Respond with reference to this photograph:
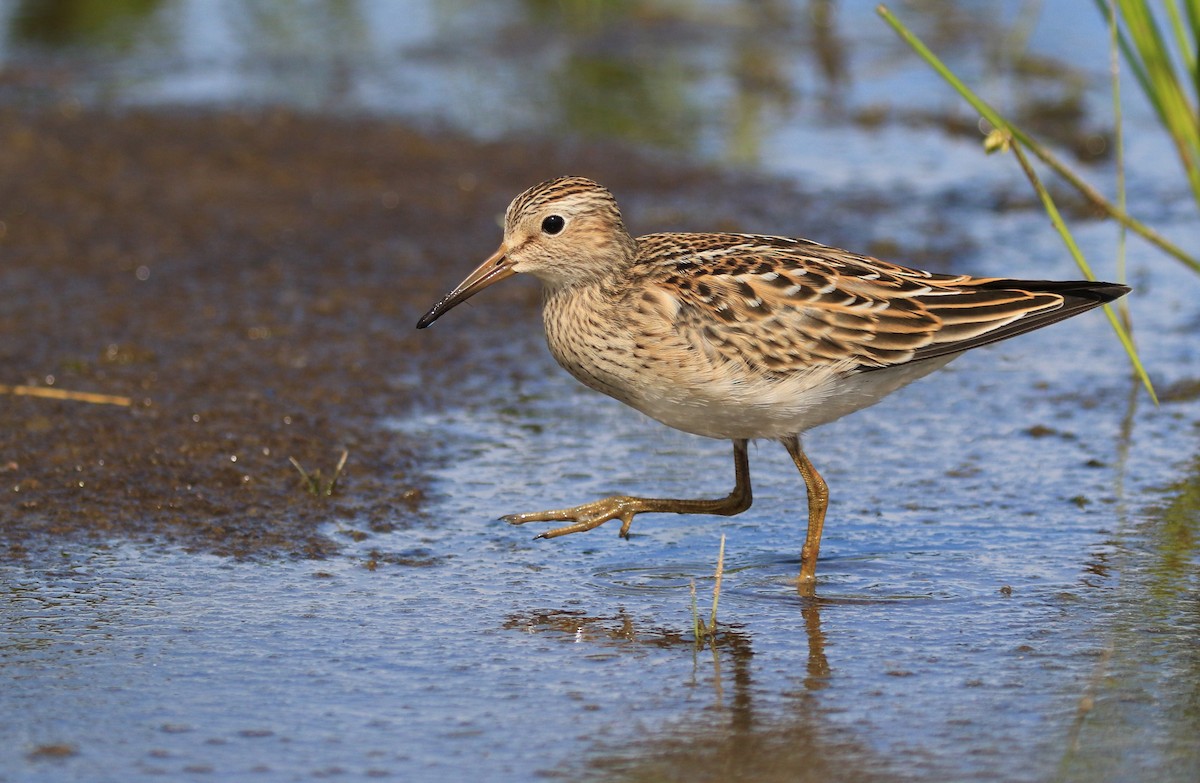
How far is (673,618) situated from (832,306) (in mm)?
1344

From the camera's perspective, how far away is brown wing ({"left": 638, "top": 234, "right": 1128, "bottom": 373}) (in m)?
6.07

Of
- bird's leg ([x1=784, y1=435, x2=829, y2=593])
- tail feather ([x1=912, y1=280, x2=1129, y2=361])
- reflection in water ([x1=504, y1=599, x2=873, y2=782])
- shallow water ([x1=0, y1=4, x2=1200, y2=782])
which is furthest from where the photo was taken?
tail feather ([x1=912, y1=280, x2=1129, y2=361])

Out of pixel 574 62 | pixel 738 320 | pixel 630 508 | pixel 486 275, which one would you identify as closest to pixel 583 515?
pixel 630 508

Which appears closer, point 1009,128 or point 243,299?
point 1009,128

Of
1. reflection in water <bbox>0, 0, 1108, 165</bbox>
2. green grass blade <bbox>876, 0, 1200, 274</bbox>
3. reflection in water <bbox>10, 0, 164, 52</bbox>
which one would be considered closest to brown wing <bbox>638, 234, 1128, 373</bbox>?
green grass blade <bbox>876, 0, 1200, 274</bbox>

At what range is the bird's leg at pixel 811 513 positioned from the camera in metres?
6.01

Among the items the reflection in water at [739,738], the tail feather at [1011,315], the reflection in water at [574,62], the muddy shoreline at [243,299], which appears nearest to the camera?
the reflection in water at [739,738]

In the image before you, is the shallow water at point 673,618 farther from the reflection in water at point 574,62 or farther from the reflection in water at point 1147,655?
the reflection in water at point 574,62

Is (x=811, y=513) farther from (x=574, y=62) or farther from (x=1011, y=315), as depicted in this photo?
(x=574, y=62)

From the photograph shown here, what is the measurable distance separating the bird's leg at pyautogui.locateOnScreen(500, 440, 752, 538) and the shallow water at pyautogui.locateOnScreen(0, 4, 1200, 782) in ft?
0.45

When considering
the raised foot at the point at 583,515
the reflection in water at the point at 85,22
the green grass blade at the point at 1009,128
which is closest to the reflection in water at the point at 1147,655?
the green grass blade at the point at 1009,128

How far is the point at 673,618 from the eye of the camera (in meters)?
5.62

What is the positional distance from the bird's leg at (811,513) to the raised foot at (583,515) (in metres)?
0.64

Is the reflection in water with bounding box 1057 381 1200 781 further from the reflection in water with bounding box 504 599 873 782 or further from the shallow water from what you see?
the reflection in water with bounding box 504 599 873 782
